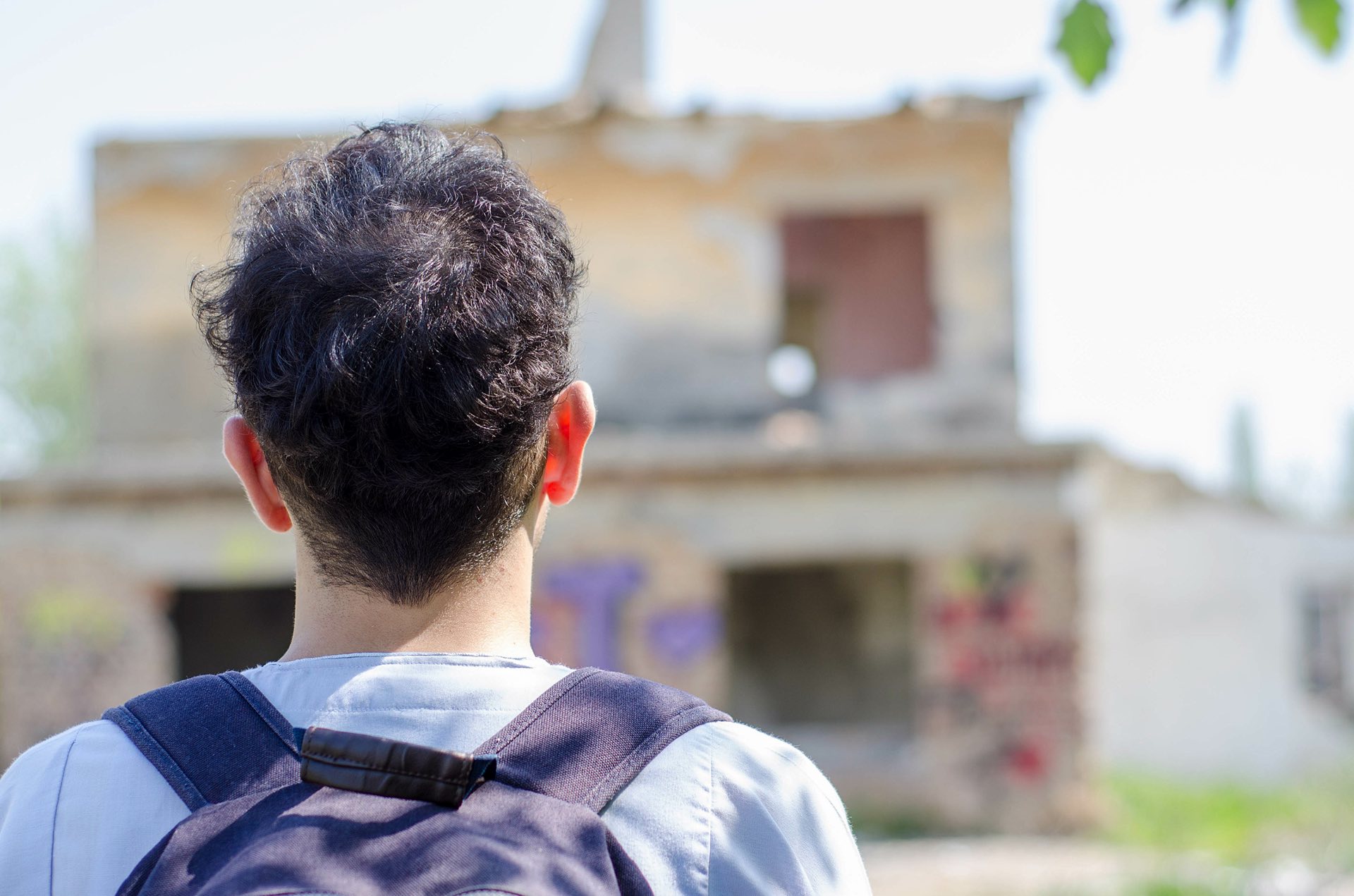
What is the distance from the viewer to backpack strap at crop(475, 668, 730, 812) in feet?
3.09

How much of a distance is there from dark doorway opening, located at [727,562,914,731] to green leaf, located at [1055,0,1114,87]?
33.6ft

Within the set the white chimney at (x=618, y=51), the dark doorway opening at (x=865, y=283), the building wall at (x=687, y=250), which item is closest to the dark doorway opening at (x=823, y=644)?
the dark doorway opening at (x=865, y=283)

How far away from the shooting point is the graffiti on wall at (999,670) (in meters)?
8.63

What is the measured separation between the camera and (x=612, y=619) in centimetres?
868

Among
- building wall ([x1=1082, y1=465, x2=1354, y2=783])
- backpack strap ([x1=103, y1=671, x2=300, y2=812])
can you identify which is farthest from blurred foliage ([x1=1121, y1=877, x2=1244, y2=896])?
building wall ([x1=1082, y1=465, x2=1354, y2=783])

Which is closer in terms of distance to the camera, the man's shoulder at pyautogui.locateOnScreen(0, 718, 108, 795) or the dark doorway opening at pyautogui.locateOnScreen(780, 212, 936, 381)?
the man's shoulder at pyautogui.locateOnScreen(0, 718, 108, 795)

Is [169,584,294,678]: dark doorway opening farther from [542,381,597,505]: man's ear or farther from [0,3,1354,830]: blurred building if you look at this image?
[542,381,597,505]: man's ear

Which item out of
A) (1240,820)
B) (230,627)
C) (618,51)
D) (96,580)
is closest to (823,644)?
(1240,820)

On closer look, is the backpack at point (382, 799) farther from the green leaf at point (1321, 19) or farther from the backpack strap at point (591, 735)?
the green leaf at point (1321, 19)

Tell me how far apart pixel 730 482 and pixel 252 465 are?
778cm

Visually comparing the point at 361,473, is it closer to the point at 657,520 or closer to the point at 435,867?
the point at 435,867

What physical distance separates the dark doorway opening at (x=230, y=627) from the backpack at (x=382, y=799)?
458 inches

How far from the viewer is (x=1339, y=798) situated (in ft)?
34.0

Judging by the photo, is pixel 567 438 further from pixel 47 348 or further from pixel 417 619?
pixel 47 348
